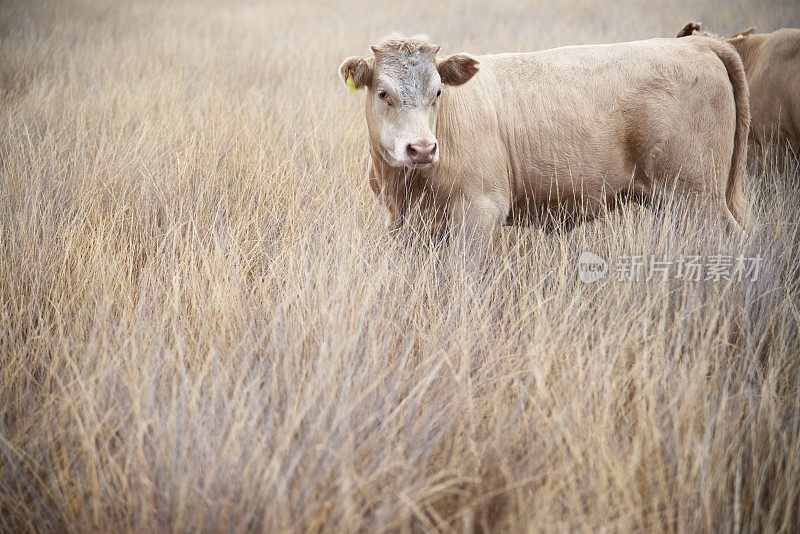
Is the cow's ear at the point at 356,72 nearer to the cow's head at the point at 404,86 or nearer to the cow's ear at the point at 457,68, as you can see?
the cow's head at the point at 404,86

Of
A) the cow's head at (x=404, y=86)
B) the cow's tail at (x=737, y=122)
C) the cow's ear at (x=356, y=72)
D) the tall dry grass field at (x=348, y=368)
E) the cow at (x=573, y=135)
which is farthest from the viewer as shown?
the cow's tail at (x=737, y=122)

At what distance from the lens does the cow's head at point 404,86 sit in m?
2.83

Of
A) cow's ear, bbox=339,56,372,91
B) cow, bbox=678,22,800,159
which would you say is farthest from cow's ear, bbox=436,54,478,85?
cow, bbox=678,22,800,159

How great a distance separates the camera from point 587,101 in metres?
3.37

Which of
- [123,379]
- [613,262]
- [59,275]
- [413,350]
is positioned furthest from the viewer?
[613,262]

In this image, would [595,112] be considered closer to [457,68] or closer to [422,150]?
[457,68]

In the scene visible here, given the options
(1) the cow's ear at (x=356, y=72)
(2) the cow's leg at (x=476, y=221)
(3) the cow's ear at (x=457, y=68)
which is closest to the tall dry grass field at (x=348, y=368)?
(2) the cow's leg at (x=476, y=221)

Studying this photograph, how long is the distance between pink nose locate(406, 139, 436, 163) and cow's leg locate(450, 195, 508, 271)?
427 millimetres

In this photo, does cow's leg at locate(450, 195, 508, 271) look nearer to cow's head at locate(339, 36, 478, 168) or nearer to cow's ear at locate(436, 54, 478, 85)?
cow's head at locate(339, 36, 478, 168)

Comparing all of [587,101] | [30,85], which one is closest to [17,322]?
[587,101]

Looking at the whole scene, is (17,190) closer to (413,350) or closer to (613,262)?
(413,350)

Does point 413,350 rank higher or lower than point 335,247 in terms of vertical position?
lower

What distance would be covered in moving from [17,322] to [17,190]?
1.45 meters

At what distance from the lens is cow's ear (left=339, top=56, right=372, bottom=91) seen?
296 centimetres
